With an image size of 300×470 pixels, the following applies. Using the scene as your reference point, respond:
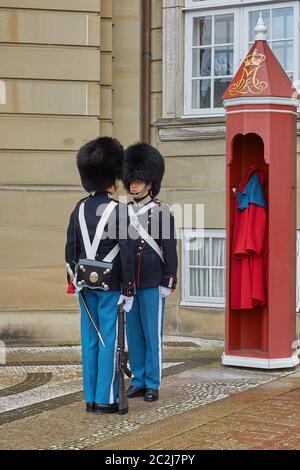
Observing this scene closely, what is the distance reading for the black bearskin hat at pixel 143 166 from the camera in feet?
22.6

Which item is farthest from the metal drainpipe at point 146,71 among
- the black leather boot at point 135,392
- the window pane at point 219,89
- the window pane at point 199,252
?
the black leather boot at point 135,392

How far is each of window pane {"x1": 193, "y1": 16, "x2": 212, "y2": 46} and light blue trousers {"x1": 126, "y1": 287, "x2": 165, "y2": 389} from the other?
409 centimetres

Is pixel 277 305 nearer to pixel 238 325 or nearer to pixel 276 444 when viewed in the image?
pixel 238 325

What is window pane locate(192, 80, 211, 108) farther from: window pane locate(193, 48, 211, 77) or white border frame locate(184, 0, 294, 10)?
white border frame locate(184, 0, 294, 10)

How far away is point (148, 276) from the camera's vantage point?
6723mm

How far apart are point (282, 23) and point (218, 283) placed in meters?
2.83

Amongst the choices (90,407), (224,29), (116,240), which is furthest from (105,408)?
(224,29)

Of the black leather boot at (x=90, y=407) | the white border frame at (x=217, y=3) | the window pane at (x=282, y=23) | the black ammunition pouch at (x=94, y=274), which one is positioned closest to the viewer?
the black ammunition pouch at (x=94, y=274)

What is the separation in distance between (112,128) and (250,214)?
106 inches

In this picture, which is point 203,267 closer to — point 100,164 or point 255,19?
point 255,19

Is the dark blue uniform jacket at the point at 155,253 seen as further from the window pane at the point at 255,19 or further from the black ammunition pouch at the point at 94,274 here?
the window pane at the point at 255,19

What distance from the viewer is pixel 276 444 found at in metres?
5.44

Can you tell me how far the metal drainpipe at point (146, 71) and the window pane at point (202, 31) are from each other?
504 mm

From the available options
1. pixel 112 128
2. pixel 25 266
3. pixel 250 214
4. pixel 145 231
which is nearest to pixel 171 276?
pixel 145 231
